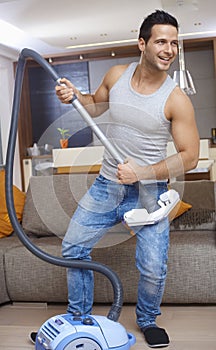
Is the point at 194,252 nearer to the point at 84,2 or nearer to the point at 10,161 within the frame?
the point at 10,161

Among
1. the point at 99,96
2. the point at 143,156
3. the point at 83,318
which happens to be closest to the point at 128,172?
the point at 143,156

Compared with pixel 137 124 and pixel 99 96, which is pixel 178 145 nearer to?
pixel 137 124

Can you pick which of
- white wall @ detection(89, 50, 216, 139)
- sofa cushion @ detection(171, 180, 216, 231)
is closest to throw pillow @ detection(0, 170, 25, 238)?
sofa cushion @ detection(171, 180, 216, 231)

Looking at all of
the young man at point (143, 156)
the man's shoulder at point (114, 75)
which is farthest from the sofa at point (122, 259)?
the man's shoulder at point (114, 75)

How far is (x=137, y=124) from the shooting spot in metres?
2.29

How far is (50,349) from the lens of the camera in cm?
217

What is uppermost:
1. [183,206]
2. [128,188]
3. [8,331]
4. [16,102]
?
[16,102]

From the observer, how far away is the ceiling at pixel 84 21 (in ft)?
19.1

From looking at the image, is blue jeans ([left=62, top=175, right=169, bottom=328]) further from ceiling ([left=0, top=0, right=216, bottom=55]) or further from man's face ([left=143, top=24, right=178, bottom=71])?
ceiling ([left=0, top=0, right=216, bottom=55])

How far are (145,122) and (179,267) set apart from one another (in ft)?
3.53

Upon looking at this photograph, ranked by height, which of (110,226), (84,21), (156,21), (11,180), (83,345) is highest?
(84,21)

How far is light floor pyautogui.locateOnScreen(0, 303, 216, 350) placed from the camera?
253 cm

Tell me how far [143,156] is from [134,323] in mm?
946

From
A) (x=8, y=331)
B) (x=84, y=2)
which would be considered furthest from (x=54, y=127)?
(x=84, y=2)
